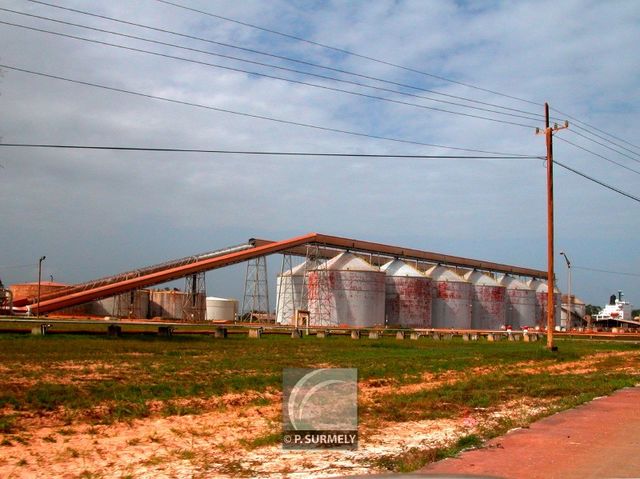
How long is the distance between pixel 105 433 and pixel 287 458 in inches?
128

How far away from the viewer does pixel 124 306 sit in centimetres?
7938

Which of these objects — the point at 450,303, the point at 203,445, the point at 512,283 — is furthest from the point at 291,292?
the point at 203,445

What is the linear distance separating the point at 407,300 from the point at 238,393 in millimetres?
65747

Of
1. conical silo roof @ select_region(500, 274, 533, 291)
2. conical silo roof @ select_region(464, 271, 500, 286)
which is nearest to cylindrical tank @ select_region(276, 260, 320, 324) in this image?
conical silo roof @ select_region(464, 271, 500, 286)

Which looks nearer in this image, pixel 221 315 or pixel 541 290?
pixel 221 315

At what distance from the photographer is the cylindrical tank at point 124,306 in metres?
76.4

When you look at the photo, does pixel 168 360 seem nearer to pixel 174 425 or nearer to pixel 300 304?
pixel 174 425

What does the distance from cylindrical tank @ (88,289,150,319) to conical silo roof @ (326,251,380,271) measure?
22.5 metres

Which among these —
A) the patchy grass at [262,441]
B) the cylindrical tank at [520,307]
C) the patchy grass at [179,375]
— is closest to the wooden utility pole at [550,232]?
the patchy grass at [179,375]

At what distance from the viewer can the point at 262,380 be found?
56.7 feet

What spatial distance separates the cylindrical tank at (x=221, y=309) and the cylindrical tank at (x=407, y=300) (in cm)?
2348

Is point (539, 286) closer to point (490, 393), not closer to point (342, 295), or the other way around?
point (342, 295)

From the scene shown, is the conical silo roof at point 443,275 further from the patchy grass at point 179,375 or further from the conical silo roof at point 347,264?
the patchy grass at point 179,375

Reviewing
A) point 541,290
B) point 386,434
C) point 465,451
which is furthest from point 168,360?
point 541,290
